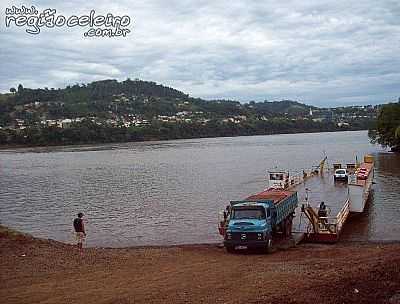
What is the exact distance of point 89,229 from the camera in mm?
36062

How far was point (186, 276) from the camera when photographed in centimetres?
1692

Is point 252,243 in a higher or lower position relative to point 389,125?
lower

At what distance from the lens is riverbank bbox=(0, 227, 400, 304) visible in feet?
43.8

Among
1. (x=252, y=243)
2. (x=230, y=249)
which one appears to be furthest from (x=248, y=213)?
(x=230, y=249)

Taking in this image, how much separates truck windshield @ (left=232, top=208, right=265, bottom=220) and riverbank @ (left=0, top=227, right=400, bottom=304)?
160 cm

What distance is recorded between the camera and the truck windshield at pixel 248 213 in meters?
23.1

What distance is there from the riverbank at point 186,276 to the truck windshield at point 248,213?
1.60 m

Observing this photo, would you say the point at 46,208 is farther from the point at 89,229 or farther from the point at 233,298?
the point at 233,298

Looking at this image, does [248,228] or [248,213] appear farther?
[248,213]

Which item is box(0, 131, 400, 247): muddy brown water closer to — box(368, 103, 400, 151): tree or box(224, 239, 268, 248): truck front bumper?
box(224, 239, 268, 248): truck front bumper

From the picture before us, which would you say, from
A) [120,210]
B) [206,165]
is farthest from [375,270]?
[206,165]

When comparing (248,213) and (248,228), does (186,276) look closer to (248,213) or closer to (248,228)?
(248,228)

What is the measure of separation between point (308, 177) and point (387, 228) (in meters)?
31.6

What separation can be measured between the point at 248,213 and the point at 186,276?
6.90m
